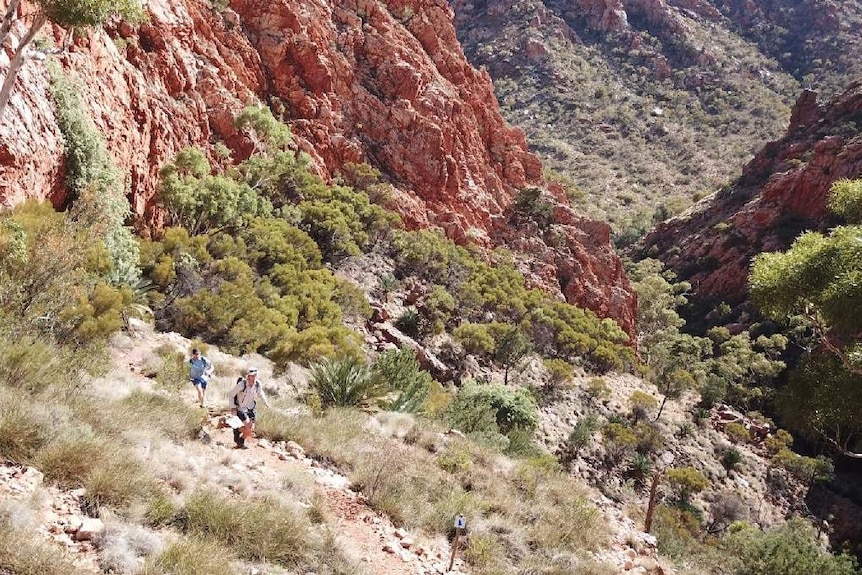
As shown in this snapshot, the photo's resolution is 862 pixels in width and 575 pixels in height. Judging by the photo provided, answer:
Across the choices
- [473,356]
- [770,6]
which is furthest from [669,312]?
[770,6]

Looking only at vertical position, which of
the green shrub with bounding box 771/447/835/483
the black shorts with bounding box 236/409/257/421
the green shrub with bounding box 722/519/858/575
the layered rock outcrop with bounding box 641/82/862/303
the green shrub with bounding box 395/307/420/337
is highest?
the layered rock outcrop with bounding box 641/82/862/303

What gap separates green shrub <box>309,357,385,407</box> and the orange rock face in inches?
281

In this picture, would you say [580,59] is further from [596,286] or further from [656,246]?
[596,286]

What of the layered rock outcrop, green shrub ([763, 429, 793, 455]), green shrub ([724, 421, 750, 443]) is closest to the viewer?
green shrub ([724, 421, 750, 443])

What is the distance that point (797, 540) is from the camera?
17.0 metres

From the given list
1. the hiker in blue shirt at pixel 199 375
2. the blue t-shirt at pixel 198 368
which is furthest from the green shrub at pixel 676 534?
the blue t-shirt at pixel 198 368

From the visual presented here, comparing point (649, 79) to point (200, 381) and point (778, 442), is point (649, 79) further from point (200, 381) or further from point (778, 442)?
point (200, 381)

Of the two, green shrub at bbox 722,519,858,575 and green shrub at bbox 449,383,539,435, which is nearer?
green shrub at bbox 722,519,858,575

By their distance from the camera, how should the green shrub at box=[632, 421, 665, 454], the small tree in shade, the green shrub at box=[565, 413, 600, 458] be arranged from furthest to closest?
the green shrub at box=[632, 421, 665, 454], the green shrub at box=[565, 413, 600, 458], the small tree in shade

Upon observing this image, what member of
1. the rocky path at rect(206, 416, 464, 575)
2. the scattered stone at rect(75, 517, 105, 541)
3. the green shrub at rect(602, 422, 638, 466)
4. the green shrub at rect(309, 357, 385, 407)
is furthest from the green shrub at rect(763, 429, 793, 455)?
the scattered stone at rect(75, 517, 105, 541)

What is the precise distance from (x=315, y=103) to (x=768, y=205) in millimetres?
47288

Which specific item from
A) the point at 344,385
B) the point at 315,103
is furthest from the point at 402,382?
the point at 315,103

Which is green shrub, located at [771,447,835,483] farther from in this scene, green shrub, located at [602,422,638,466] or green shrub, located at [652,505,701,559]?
green shrub, located at [652,505,701,559]

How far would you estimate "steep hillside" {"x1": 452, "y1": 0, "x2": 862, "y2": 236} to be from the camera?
2803 inches
